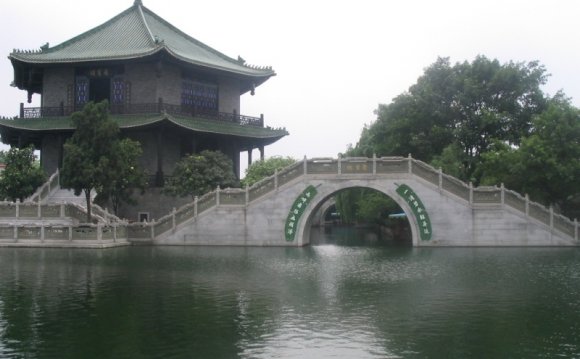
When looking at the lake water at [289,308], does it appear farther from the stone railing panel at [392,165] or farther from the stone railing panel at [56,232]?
the stone railing panel at [392,165]

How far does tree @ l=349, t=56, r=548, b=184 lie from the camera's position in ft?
126

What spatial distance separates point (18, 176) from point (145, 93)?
365 inches

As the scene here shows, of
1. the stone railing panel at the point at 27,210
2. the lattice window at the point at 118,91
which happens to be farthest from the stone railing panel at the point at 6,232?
the lattice window at the point at 118,91

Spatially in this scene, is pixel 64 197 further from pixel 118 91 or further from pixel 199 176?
pixel 118 91

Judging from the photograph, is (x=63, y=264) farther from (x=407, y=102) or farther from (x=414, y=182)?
(x=407, y=102)

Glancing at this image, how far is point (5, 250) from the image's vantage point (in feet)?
91.5

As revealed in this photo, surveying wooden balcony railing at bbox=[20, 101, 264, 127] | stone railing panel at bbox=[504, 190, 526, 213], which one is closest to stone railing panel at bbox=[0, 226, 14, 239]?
wooden balcony railing at bbox=[20, 101, 264, 127]

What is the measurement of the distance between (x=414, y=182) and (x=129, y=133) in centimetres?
1768

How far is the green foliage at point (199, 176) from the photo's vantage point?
34250 mm

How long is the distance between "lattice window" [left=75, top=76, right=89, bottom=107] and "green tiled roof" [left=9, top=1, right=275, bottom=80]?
158 centimetres

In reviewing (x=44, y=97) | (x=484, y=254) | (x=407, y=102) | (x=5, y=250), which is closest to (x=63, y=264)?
(x=5, y=250)

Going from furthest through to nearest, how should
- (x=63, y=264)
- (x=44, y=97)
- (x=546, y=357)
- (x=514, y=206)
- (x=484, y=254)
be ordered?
(x=44, y=97) → (x=514, y=206) → (x=484, y=254) → (x=63, y=264) → (x=546, y=357)

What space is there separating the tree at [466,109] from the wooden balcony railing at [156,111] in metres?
9.28

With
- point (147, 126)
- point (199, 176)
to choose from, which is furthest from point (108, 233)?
point (147, 126)
